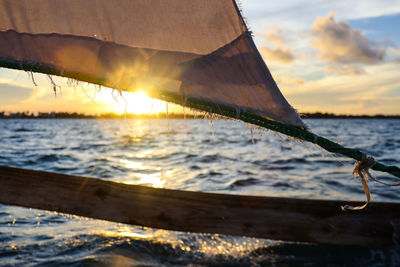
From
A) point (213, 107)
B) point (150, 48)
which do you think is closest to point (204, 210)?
point (213, 107)

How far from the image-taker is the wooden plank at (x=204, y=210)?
2.49 m

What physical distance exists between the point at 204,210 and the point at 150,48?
4.81 feet

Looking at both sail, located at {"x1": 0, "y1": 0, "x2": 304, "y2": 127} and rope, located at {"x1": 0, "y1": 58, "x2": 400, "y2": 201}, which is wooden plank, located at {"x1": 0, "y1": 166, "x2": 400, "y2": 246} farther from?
sail, located at {"x1": 0, "y1": 0, "x2": 304, "y2": 127}

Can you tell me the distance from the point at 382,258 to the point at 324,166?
8.95 metres

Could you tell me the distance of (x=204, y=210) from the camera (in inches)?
103

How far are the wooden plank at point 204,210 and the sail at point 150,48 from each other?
1.17m

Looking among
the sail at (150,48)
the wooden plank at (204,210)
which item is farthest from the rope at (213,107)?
the wooden plank at (204,210)

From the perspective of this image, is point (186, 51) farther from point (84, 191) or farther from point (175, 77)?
point (84, 191)

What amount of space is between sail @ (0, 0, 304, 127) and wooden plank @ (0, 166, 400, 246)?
1172 mm

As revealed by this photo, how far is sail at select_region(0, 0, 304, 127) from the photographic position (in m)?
1.58

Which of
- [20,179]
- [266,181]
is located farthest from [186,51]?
[266,181]

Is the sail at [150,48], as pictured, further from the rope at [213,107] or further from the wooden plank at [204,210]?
the wooden plank at [204,210]

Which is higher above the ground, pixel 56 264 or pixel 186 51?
pixel 186 51

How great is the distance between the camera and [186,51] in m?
1.63
